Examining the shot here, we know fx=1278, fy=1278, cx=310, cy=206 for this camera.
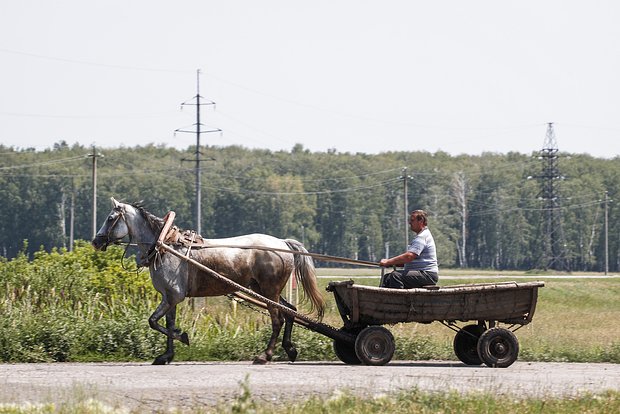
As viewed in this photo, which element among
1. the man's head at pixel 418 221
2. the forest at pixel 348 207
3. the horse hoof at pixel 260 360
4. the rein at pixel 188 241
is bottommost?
the horse hoof at pixel 260 360

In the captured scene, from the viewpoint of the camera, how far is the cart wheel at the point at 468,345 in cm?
1714

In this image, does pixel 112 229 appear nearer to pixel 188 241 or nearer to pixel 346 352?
pixel 188 241

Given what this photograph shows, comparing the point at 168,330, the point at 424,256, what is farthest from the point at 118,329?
the point at 424,256

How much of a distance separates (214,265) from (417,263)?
2787 millimetres

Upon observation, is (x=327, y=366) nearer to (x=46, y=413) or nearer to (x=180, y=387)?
(x=180, y=387)

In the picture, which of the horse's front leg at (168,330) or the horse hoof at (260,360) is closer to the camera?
the horse's front leg at (168,330)

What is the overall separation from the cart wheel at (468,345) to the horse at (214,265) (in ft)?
6.30

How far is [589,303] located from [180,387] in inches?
1557

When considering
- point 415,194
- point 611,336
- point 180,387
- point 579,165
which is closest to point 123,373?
point 180,387

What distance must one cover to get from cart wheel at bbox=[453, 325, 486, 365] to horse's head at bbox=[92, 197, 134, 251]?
4.75 metres

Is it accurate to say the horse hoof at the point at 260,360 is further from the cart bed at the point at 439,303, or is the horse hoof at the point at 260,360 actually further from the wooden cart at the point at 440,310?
the cart bed at the point at 439,303

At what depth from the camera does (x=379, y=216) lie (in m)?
130

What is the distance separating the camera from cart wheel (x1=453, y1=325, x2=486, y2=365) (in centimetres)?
1714

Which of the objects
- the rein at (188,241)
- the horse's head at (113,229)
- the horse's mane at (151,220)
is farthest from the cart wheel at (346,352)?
the horse's head at (113,229)
